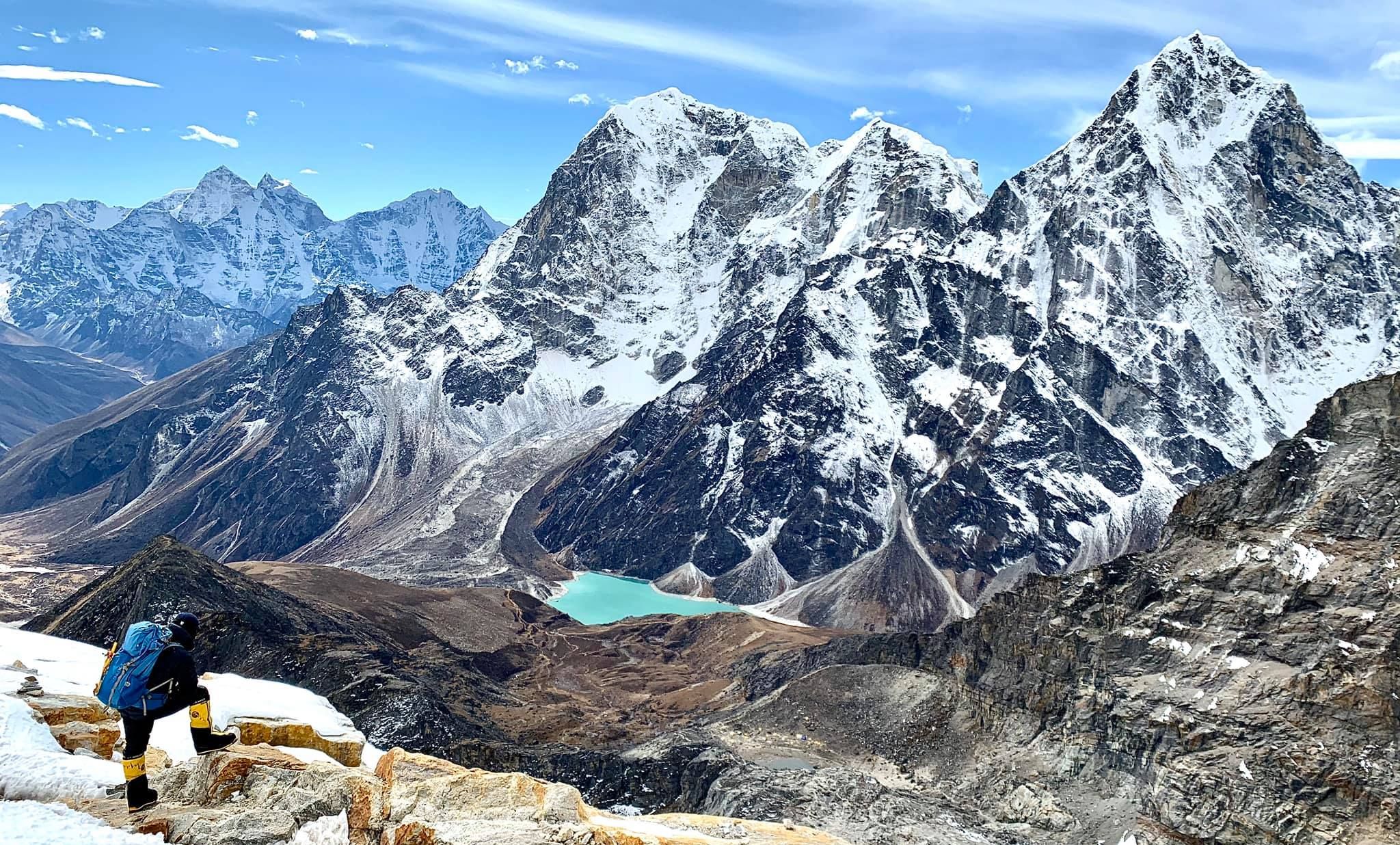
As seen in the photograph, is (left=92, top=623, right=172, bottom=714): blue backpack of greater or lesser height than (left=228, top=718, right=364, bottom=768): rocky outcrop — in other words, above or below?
above

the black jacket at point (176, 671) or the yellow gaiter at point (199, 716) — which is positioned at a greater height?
the black jacket at point (176, 671)

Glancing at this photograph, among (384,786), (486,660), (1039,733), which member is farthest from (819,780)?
(486,660)

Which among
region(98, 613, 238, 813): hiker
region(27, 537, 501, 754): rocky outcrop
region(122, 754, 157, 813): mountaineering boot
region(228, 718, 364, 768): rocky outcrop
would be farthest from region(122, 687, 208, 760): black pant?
region(27, 537, 501, 754): rocky outcrop

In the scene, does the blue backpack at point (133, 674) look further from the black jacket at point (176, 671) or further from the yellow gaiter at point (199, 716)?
the yellow gaiter at point (199, 716)

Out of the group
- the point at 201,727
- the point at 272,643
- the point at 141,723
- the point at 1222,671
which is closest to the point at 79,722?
the point at 201,727

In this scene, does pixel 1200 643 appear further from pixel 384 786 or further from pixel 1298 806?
pixel 384 786

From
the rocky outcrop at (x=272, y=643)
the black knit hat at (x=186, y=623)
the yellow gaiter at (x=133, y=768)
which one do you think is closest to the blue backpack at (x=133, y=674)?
the black knit hat at (x=186, y=623)

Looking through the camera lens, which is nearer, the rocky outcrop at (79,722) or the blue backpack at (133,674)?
the blue backpack at (133,674)

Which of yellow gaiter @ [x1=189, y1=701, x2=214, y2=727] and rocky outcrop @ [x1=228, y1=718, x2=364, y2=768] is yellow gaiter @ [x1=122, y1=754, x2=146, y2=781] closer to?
yellow gaiter @ [x1=189, y1=701, x2=214, y2=727]
